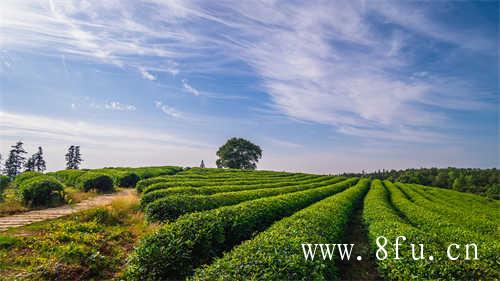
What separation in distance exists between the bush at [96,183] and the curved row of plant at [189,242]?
1749cm

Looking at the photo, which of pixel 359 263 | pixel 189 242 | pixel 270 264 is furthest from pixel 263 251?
pixel 359 263

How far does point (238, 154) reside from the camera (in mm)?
70062

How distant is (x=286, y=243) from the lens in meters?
5.61

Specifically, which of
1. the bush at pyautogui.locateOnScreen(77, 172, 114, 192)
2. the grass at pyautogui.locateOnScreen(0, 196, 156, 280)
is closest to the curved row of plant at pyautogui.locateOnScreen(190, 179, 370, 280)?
the grass at pyautogui.locateOnScreen(0, 196, 156, 280)

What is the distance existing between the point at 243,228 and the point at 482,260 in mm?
7040

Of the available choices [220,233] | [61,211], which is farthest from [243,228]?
[61,211]

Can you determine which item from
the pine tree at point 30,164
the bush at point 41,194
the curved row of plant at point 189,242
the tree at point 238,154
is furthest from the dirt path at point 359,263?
the pine tree at point 30,164

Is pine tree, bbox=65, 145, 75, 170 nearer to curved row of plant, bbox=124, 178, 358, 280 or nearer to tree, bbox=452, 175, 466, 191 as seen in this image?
curved row of plant, bbox=124, 178, 358, 280

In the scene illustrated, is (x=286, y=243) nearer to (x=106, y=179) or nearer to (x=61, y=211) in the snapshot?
(x=61, y=211)

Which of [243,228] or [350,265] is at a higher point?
[243,228]

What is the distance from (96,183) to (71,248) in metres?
16.4

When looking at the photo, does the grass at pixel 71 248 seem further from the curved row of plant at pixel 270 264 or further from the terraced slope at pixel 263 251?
the curved row of plant at pixel 270 264

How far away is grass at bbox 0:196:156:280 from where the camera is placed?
20.9 feet

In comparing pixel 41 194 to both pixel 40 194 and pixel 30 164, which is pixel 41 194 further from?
pixel 30 164
